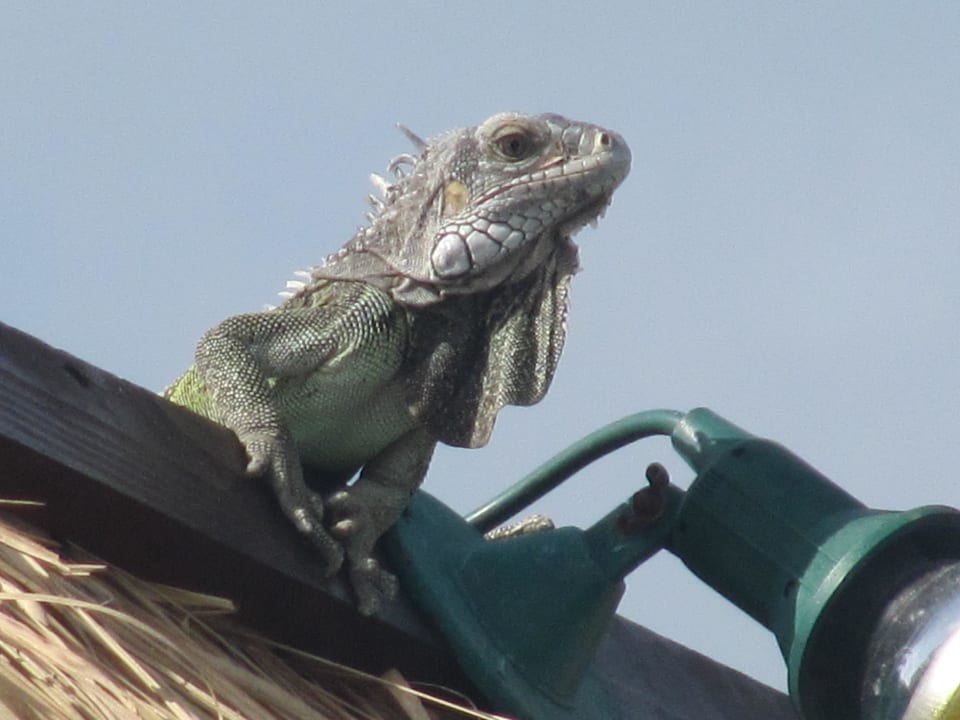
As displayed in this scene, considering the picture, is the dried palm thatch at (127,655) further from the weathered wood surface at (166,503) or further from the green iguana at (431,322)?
the green iguana at (431,322)

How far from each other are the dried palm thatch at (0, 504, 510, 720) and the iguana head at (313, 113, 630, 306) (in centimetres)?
107

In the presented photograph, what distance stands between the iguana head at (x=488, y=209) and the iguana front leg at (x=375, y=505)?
0.32 metres

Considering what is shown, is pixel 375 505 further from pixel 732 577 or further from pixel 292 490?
pixel 732 577

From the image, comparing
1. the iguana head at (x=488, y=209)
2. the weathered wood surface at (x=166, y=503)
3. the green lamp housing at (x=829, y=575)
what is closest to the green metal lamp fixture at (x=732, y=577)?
the green lamp housing at (x=829, y=575)

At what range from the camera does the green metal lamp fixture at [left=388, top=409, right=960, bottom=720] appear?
429 cm

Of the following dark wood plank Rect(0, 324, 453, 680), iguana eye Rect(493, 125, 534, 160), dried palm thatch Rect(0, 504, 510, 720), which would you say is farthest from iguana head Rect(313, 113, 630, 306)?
dried palm thatch Rect(0, 504, 510, 720)

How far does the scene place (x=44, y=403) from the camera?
12.5 ft

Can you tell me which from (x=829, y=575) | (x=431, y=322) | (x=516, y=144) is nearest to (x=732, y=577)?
(x=829, y=575)

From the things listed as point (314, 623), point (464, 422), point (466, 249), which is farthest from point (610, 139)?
point (314, 623)

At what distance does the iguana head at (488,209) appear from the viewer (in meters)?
4.96

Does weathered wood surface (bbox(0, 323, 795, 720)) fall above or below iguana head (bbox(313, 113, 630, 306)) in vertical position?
below

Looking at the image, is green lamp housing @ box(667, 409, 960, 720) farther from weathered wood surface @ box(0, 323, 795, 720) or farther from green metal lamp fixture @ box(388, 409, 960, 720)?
weathered wood surface @ box(0, 323, 795, 720)

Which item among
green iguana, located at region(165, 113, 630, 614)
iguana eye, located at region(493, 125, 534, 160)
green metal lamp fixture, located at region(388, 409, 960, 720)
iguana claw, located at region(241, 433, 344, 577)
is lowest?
green metal lamp fixture, located at region(388, 409, 960, 720)

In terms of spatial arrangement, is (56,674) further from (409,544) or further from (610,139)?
(610,139)
